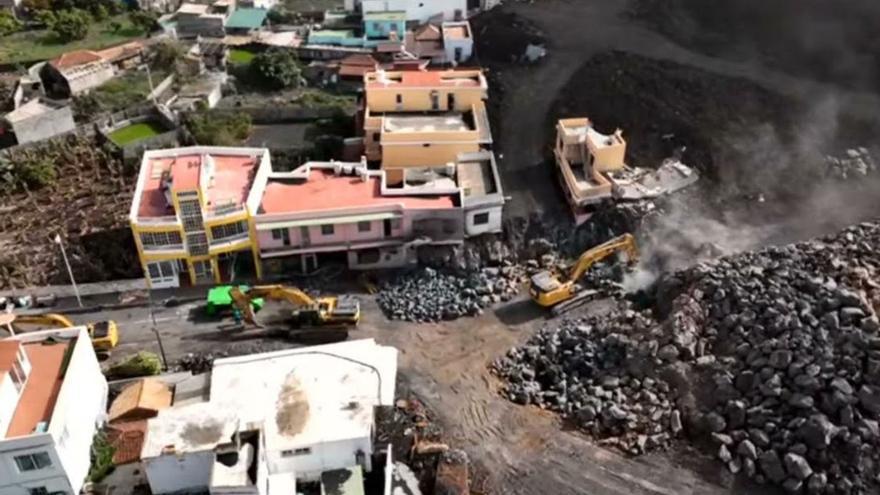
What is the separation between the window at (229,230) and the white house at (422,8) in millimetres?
25936

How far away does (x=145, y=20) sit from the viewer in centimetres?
6775

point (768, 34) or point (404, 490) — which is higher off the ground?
point (768, 34)

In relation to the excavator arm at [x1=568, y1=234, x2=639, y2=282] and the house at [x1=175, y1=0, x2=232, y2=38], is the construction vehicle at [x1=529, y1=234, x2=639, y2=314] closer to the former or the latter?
the excavator arm at [x1=568, y1=234, x2=639, y2=282]

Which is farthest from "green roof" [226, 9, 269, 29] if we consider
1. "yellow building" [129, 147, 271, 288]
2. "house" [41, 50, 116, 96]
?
"yellow building" [129, 147, 271, 288]

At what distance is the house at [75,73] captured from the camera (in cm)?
5950

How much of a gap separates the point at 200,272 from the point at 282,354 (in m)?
9.01

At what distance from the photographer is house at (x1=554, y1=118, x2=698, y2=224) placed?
4841 cm

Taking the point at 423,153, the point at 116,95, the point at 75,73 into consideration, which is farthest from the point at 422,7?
the point at 75,73

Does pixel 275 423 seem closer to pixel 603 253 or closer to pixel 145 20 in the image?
pixel 603 253

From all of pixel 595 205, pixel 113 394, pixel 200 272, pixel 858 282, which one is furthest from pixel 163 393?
pixel 858 282

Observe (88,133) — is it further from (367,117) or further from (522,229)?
(522,229)

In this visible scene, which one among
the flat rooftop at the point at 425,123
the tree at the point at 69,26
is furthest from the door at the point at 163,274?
the tree at the point at 69,26

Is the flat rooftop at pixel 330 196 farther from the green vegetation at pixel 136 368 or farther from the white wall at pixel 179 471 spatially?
the white wall at pixel 179 471

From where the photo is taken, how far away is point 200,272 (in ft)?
150
